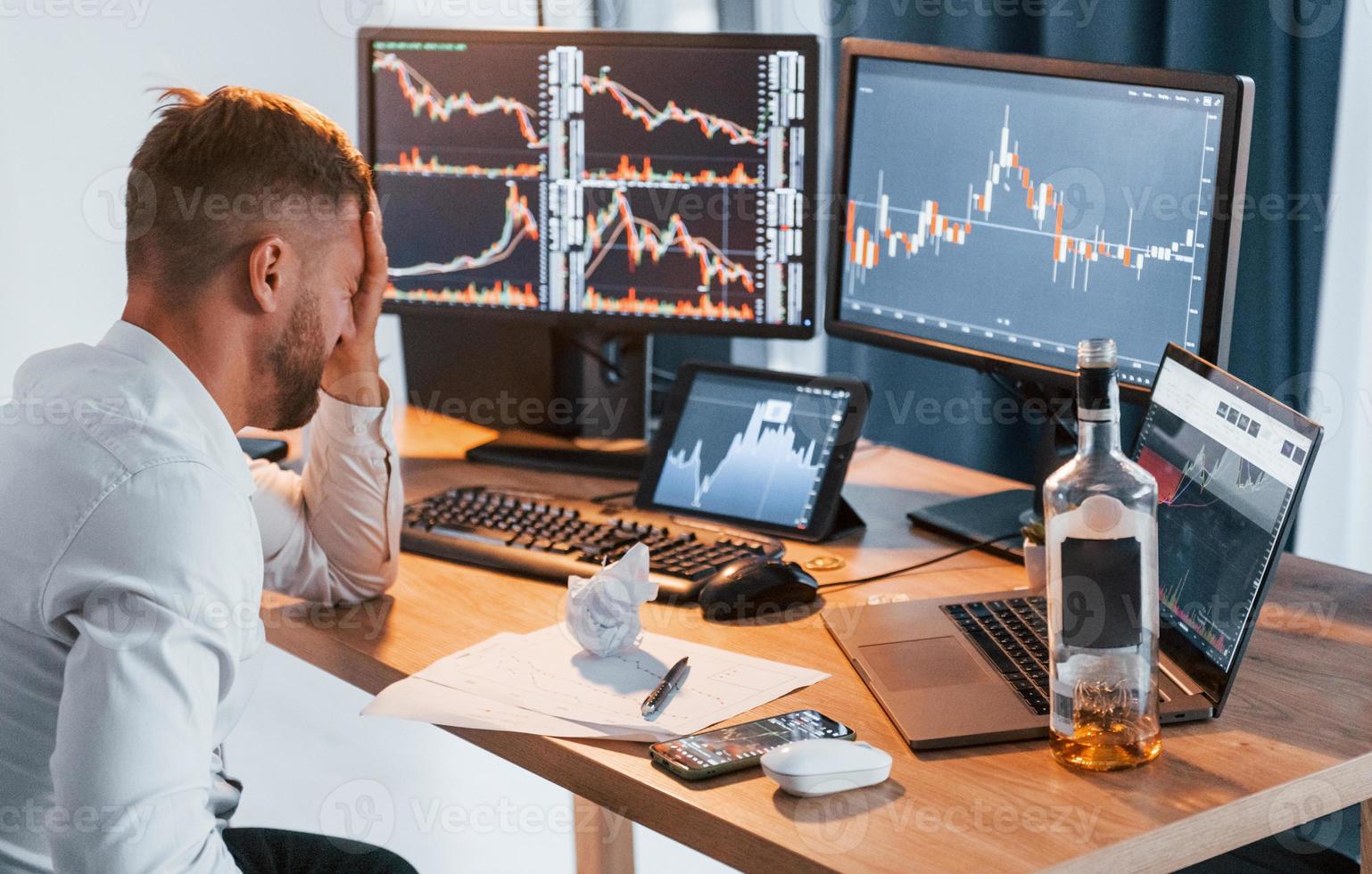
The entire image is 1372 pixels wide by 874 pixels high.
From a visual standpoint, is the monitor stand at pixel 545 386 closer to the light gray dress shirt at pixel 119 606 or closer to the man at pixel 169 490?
the man at pixel 169 490

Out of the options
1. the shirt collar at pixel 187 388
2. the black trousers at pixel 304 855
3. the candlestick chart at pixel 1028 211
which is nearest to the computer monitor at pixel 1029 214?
the candlestick chart at pixel 1028 211

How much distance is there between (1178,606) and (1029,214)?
0.53 metres

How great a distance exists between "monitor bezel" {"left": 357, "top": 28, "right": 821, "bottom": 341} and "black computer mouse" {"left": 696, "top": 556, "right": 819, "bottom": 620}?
50cm

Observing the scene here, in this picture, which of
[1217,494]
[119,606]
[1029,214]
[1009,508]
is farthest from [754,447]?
[119,606]

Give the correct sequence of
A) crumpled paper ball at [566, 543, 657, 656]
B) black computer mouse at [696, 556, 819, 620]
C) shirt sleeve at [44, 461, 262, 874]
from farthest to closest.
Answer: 1. black computer mouse at [696, 556, 819, 620]
2. crumpled paper ball at [566, 543, 657, 656]
3. shirt sleeve at [44, 461, 262, 874]

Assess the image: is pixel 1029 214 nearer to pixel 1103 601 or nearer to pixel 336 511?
pixel 1103 601

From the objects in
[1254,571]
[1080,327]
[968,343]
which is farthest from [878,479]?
[1254,571]

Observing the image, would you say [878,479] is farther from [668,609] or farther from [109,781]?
[109,781]

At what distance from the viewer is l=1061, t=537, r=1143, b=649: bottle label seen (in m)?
1.01

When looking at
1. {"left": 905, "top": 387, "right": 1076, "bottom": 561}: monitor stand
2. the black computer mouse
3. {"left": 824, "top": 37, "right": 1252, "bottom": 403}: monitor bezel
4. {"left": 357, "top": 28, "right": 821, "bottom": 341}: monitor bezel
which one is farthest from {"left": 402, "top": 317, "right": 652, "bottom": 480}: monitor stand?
the black computer mouse

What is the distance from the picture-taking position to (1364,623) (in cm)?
129

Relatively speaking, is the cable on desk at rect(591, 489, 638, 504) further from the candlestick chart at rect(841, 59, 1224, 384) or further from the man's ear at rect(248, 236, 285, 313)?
the man's ear at rect(248, 236, 285, 313)

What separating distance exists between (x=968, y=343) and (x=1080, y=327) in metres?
0.15

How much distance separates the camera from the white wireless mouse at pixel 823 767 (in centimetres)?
98
